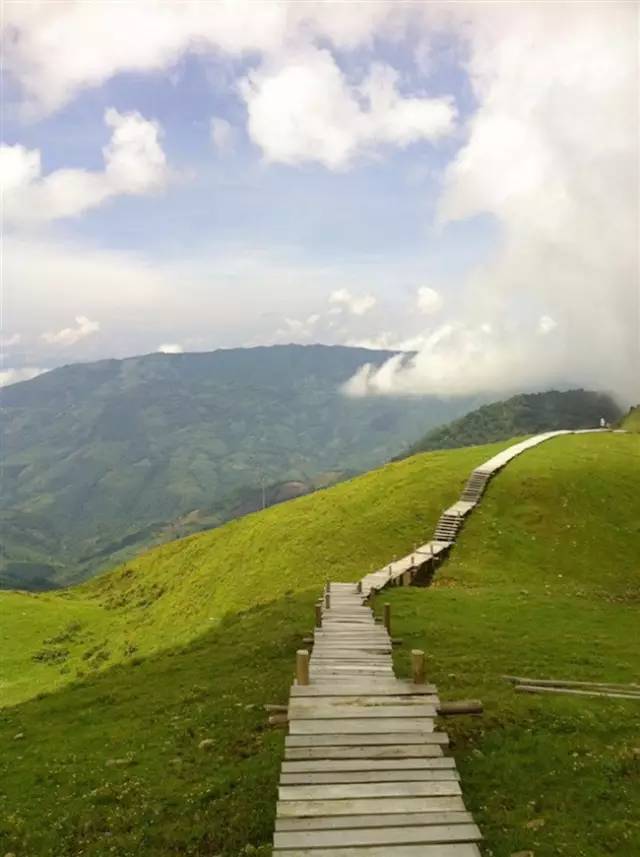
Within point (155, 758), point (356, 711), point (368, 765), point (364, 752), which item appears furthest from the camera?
point (155, 758)

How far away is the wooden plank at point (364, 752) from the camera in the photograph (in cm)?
1623

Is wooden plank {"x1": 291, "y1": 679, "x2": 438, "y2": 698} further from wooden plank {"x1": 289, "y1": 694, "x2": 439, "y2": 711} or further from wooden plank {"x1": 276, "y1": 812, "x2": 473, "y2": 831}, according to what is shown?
wooden plank {"x1": 276, "y1": 812, "x2": 473, "y2": 831}

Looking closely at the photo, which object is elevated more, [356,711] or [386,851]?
[356,711]

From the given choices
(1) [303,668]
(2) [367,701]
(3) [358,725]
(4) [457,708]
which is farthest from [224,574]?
(3) [358,725]

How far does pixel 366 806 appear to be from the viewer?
46.9ft

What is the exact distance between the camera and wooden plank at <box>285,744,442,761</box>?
16234 millimetres

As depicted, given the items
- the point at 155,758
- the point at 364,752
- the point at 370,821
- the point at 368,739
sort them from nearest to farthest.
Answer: the point at 370,821 → the point at 364,752 → the point at 368,739 → the point at 155,758

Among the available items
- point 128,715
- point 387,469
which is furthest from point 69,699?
point 387,469

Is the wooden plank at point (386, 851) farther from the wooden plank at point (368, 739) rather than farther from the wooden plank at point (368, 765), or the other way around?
the wooden plank at point (368, 739)

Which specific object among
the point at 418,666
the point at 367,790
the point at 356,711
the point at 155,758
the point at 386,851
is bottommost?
the point at 155,758

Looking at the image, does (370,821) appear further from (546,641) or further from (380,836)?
(546,641)

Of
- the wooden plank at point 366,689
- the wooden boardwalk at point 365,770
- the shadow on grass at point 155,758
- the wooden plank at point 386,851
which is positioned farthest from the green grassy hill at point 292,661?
the wooden plank at point 386,851

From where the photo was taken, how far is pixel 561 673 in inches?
1097

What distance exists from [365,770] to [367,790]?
844 mm
